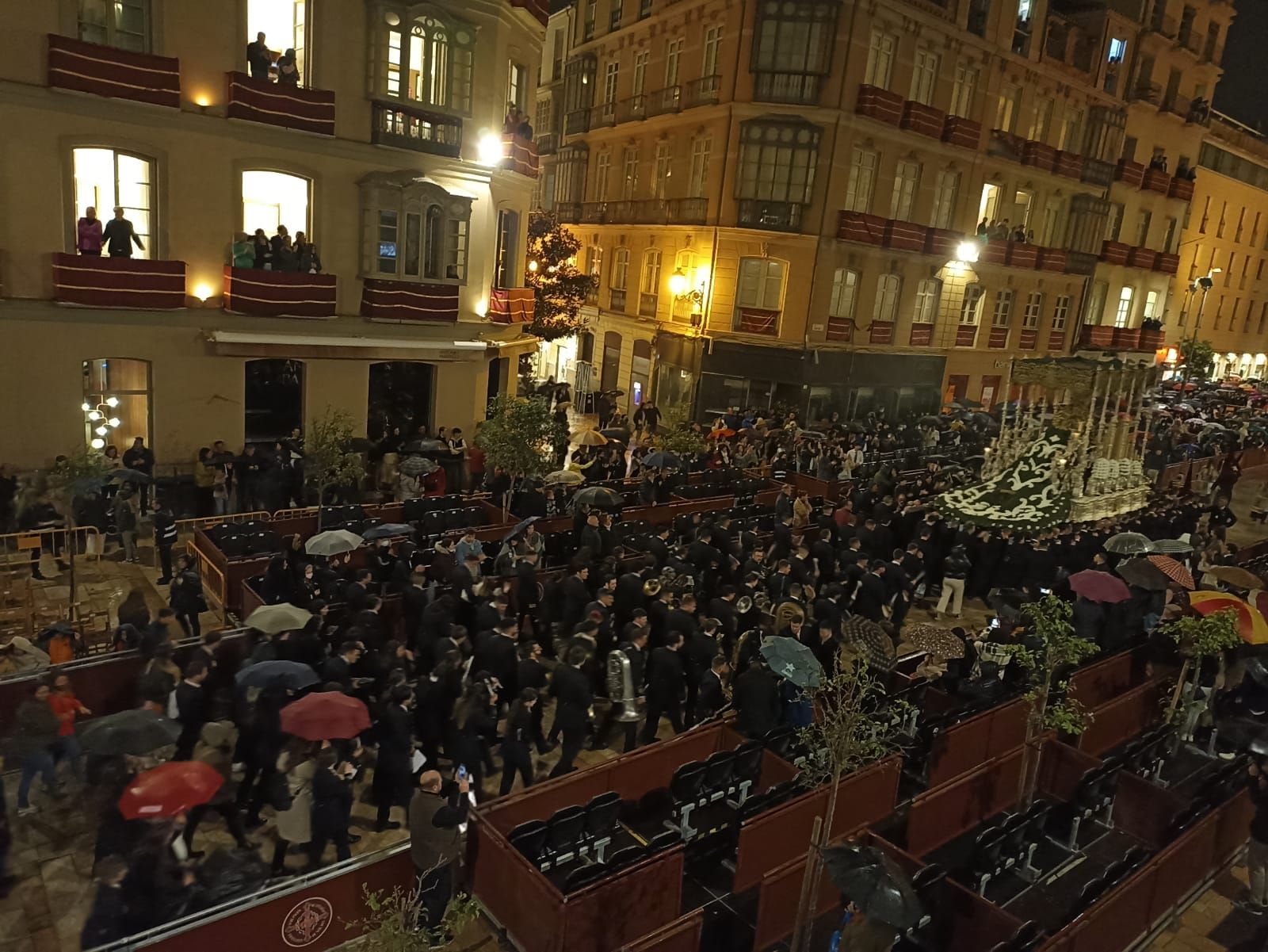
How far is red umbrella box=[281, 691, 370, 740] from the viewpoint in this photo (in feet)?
27.6

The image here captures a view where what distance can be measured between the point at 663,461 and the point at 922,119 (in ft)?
67.3

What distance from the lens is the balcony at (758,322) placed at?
1267 inches

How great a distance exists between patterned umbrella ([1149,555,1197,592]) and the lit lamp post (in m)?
20.5

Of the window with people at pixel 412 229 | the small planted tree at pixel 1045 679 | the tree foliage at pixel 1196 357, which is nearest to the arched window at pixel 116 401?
the window with people at pixel 412 229

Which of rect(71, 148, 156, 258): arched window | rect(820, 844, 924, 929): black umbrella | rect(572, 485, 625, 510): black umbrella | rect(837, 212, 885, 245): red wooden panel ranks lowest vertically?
rect(820, 844, 924, 929): black umbrella

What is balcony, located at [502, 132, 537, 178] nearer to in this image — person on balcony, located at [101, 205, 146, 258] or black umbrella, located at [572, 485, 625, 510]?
person on balcony, located at [101, 205, 146, 258]

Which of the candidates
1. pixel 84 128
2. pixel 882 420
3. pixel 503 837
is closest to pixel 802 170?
pixel 882 420

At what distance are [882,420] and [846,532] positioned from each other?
1722cm

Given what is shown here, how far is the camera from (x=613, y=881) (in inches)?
308

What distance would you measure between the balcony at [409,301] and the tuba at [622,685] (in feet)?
44.0

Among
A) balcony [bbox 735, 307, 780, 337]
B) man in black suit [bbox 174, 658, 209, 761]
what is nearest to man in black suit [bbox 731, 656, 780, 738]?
man in black suit [bbox 174, 658, 209, 761]

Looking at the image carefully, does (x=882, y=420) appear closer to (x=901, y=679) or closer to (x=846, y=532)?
(x=846, y=532)

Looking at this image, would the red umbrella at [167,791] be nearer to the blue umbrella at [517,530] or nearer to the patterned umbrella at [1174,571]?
the blue umbrella at [517,530]

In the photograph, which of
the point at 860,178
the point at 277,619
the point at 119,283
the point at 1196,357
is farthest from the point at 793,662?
the point at 1196,357
